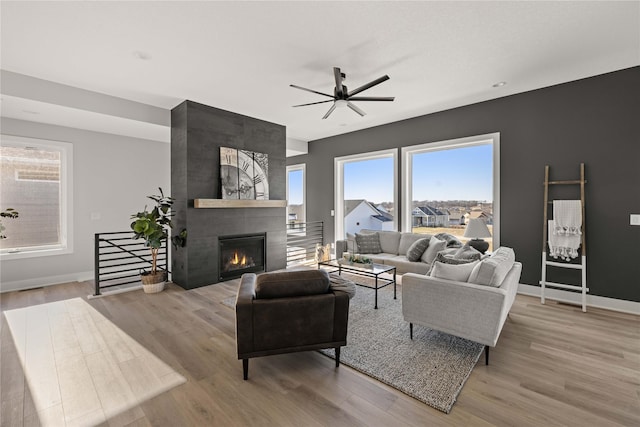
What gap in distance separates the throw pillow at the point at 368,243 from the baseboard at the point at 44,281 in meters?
4.87

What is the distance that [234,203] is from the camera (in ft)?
16.1

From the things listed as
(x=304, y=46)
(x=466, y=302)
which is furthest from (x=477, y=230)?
(x=304, y=46)

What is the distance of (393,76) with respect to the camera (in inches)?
143

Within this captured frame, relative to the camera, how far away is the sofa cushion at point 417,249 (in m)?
4.59

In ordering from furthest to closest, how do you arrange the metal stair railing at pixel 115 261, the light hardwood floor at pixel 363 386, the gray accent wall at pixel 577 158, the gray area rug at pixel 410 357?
the metal stair railing at pixel 115 261 < the gray accent wall at pixel 577 158 < the gray area rug at pixel 410 357 < the light hardwood floor at pixel 363 386

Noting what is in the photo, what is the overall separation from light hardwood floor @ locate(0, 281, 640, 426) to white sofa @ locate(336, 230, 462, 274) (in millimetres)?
1423

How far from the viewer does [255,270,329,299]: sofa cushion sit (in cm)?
215

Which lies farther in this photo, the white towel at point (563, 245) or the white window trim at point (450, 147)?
the white window trim at point (450, 147)

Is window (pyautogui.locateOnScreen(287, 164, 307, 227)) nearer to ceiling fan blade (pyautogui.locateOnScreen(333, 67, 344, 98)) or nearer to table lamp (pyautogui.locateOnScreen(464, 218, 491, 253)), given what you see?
ceiling fan blade (pyautogui.locateOnScreen(333, 67, 344, 98))

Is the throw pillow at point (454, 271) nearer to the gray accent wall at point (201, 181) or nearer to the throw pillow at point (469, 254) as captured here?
the throw pillow at point (469, 254)

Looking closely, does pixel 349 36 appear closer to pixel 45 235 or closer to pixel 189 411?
pixel 189 411

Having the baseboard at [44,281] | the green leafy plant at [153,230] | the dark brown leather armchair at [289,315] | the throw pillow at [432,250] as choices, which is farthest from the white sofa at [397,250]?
the baseboard at [44,281]

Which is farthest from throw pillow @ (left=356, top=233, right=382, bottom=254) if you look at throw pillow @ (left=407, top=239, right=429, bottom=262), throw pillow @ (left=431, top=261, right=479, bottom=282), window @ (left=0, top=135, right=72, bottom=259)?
window @ (left=0, top=135, right=72, bottom=259)

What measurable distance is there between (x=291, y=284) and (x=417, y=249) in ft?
9.88
